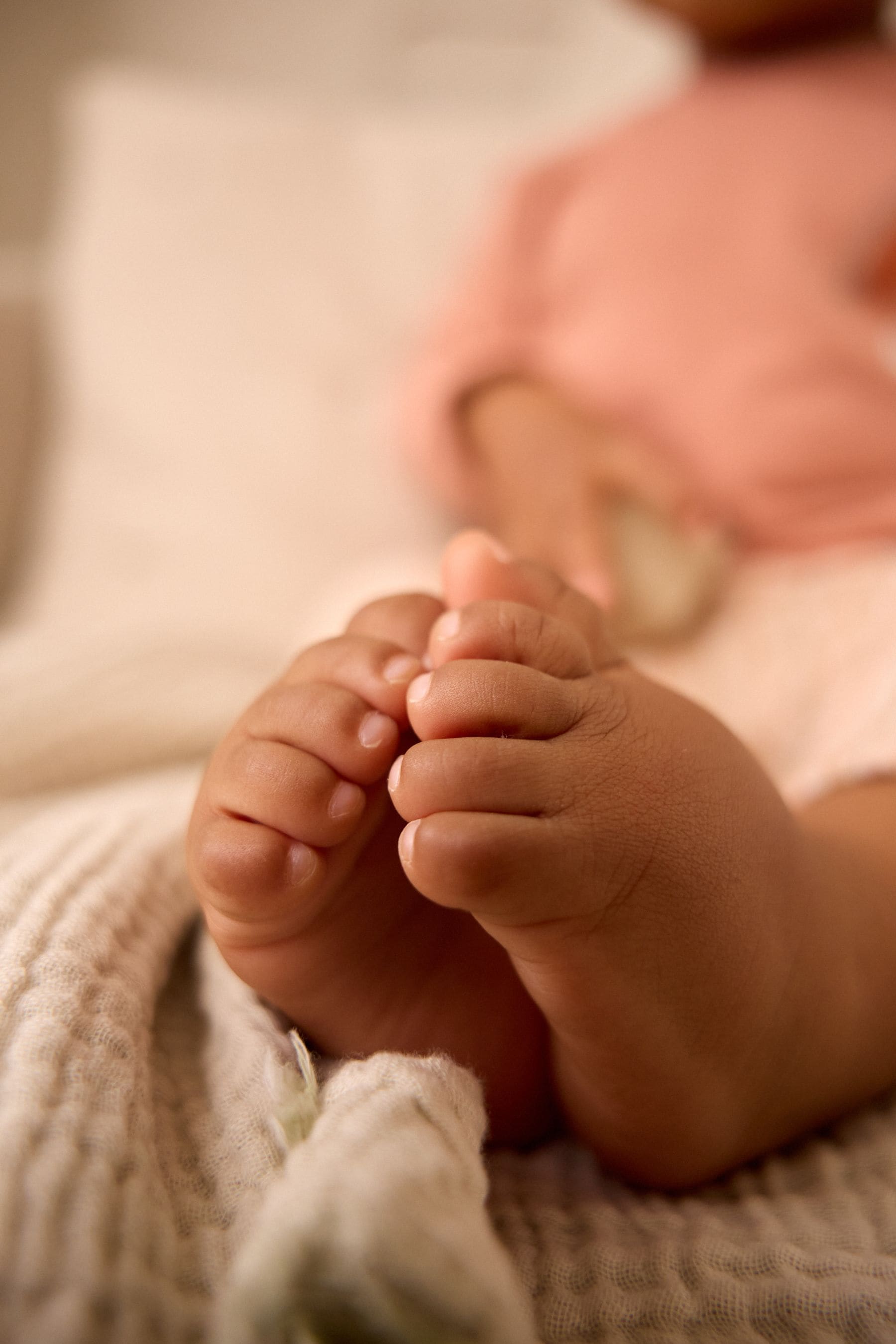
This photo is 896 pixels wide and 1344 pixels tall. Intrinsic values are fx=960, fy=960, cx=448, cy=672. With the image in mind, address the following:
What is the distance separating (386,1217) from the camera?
26 centimetres

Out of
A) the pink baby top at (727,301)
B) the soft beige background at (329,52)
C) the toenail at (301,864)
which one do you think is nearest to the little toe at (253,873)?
the toenail at (301,864)

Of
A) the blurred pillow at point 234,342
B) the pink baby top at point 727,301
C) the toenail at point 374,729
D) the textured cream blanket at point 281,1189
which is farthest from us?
the blurred pillow at point 234,342

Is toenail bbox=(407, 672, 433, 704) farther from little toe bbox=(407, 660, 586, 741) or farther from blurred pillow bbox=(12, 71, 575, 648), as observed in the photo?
blurred pillow bbox=(12, 71, 575, 648)

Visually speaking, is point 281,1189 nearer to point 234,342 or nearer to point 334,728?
point 334,728

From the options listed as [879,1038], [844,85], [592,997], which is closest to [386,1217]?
[592,997]

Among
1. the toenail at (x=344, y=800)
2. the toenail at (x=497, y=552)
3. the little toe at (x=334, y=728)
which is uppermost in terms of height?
the toenail at (x=497, y=552)

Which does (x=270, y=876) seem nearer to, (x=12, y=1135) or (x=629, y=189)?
(x=12, y=1135)

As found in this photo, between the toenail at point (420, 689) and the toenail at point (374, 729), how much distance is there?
0.02 meters

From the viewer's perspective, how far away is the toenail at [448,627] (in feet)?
1.22

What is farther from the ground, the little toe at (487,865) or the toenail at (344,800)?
the little toe at (487,865)

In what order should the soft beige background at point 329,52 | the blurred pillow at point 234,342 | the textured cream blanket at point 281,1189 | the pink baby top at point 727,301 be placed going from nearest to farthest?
1. the textured cream blanket at point 281,1189
2. the pink baby top at point 727,301
3. the blurred pillow at point 234,342
4. the soft beige background at point 329,52

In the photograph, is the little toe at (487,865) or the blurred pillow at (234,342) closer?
the little toe at (487,865)

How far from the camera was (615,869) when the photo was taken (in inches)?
12.7

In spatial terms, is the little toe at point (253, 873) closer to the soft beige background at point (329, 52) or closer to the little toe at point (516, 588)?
the little toe at point (516, 588)
